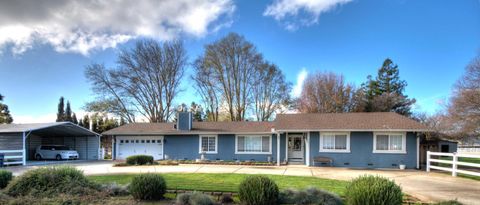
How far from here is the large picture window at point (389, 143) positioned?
61.3 ft

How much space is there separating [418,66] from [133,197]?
23.1m

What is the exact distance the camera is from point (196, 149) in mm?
23219

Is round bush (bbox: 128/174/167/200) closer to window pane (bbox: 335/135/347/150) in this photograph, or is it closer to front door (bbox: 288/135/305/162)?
window pane (bbox: 335/135/347/150)

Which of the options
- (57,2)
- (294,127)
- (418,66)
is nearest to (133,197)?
(57,2)

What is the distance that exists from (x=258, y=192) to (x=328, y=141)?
13.6 meters

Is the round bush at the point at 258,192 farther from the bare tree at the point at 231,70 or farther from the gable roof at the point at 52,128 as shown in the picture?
the bare tree at the point at 231,70

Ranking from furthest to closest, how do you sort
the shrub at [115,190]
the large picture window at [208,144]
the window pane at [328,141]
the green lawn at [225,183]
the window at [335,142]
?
the large picture window at [208,144]
the window pane at [328,141]
the window at [335,142]
the green lawn at [225,183]
the shrub at [115,190]

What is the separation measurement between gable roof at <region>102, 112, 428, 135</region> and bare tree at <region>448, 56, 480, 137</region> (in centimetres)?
258

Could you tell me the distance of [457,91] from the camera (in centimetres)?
1972

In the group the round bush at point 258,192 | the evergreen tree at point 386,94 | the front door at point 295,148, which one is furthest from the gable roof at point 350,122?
the evergreen tree at point 386,94

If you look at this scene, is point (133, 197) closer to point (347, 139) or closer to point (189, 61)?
point (347, 139)

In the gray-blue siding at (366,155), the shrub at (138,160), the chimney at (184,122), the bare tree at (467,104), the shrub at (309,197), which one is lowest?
the shrub at (138,160)

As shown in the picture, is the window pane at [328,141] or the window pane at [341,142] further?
the window pane at [328,141]

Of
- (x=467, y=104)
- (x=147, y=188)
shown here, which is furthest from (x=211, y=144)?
(x=467, y=104)
